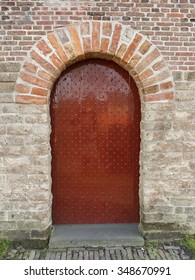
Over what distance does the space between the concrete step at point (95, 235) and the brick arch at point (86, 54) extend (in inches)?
86.6

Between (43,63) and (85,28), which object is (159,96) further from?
(43,63)

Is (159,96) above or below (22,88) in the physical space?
below

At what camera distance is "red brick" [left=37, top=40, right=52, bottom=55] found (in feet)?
15.0

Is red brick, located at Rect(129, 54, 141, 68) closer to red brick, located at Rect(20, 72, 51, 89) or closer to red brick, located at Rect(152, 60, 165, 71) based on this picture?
red brick, located at Rect(152, 60, 165, 71)

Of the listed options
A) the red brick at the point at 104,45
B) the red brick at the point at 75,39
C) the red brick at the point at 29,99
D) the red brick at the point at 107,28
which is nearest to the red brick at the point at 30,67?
the red brick at the point at 29,99

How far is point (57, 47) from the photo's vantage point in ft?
15.1

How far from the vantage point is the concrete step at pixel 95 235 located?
190 inches

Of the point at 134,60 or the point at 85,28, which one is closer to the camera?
the point at 85,28

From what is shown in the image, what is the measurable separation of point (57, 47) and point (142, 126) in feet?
5.97

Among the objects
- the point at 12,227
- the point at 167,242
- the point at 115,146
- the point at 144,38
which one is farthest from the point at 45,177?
the point at 144,38

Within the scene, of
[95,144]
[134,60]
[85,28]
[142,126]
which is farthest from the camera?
[95,144]

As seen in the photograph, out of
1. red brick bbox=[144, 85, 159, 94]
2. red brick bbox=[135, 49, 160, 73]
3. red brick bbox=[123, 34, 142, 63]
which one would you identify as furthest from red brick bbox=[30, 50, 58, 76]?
red brick bbox=[144, 85, 159, 94]

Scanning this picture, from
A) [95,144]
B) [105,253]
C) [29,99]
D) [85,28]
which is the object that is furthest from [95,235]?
[85,28]

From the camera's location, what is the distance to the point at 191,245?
477cm
